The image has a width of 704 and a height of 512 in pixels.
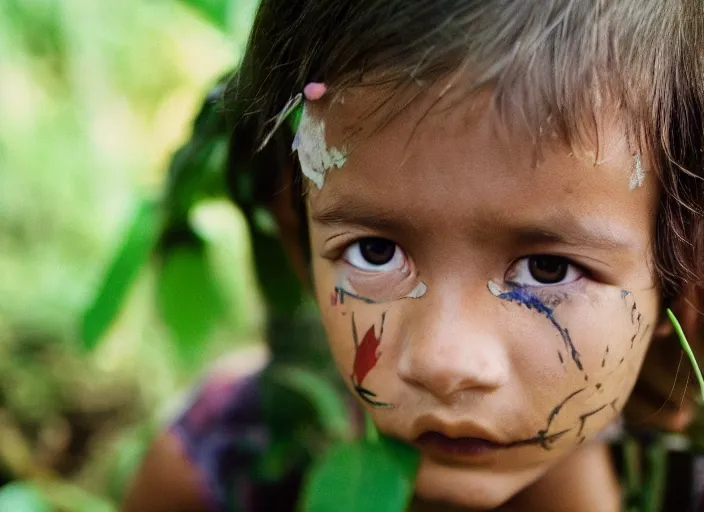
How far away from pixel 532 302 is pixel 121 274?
1.50ft

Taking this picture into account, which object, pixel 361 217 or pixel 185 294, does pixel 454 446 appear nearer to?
pixel 361 217

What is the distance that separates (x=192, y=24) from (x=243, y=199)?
79 cm

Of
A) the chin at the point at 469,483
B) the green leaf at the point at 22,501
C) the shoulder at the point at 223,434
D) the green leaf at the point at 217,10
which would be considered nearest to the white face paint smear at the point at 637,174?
the chin at the point at 469,483

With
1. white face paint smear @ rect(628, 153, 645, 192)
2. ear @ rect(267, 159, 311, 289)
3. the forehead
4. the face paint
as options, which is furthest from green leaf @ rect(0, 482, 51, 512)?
white face paint smear @ rect(628, 153, 645, 192)

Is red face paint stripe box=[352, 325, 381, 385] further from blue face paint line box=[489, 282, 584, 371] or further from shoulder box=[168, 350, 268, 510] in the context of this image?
shoulder box=[168, 350, 268, 510]

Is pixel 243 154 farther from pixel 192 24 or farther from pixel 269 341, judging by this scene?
pixel 192 24

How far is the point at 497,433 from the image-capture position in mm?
561

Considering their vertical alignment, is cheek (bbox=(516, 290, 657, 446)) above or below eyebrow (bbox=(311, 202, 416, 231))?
below

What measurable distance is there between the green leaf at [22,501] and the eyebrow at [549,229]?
27.6 inches

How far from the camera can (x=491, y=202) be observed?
496 millimetres

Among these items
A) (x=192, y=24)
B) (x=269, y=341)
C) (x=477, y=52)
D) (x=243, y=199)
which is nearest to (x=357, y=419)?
(x=269, y=341)

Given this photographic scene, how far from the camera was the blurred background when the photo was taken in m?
1.25

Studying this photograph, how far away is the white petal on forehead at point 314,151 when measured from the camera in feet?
1.80

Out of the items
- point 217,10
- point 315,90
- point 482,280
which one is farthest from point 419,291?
point 217,10
